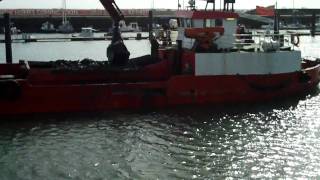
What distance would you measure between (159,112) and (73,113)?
10.1 feet

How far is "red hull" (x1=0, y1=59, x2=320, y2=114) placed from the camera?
51.5 ft

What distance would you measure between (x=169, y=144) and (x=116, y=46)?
6.11m

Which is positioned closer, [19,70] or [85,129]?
[85,129]

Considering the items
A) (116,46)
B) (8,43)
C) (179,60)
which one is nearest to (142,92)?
(179,60)

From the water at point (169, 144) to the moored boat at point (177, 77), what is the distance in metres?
0.45

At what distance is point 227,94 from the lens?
17.6 m

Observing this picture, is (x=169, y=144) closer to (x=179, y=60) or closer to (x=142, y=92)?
(x=142, y=92)

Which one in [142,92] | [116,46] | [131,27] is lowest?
[142,92]

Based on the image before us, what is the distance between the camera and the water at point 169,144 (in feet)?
36.2

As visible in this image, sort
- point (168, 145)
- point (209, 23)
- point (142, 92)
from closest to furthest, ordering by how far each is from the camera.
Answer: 1. point (168, 145)
2. point (142, 92)
3. point (209, 23)

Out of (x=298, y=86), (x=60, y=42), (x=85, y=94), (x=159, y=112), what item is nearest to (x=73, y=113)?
(x=85, y=94)

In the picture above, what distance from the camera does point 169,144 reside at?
13070 mm

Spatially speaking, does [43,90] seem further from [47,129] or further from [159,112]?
[159,112]

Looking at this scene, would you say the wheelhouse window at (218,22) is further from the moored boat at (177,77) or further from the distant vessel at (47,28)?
the distant vessel at (47,28)
